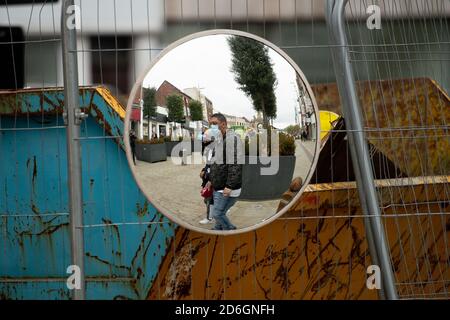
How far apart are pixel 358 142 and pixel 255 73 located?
0.66m

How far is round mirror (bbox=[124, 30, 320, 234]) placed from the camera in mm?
3498

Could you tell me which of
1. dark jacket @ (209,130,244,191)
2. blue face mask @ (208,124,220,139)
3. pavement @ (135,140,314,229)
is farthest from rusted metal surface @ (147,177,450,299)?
blue face mask @ (208,124,220,139)

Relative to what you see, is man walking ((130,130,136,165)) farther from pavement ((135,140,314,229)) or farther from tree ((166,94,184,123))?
tree ((166,94,184,123))

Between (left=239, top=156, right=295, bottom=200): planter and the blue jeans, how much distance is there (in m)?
0.09

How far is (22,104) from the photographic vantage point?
3.81 m

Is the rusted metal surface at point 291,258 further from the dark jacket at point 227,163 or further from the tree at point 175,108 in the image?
the tree at point 175,108

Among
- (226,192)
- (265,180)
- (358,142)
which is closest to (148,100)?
(226,192)

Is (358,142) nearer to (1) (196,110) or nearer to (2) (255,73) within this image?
(2) (255,73)

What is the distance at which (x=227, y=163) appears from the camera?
11.8ft

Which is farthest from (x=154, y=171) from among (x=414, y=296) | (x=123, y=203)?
(x=414, y=296)

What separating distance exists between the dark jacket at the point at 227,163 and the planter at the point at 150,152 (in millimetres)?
273

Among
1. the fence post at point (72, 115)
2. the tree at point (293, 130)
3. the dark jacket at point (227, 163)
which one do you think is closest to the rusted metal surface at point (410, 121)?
the tree at point (293, 130)
